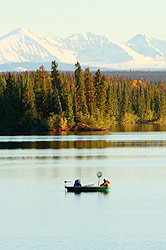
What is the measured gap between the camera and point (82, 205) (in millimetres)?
38906

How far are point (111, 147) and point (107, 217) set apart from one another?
158 ft

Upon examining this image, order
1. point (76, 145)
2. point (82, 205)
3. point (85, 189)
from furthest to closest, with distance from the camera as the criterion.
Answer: point (76, 145), point (85, 189), point (82, 205)

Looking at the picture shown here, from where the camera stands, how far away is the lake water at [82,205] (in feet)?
99.7

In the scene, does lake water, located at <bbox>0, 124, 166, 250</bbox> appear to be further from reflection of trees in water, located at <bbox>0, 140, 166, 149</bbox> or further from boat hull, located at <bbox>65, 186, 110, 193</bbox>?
reflection of trees in water, located at <bbox>0, 140, 166, 149</bbox>

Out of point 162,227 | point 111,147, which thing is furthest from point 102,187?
point 111,147

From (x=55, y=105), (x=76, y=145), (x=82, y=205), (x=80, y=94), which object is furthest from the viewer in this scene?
(x=80, y=94)

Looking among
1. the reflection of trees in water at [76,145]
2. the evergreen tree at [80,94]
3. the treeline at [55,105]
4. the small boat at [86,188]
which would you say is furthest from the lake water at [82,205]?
the evergreen tree at [80,94]

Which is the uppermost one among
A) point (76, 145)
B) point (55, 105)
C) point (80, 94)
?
point (80, 94)

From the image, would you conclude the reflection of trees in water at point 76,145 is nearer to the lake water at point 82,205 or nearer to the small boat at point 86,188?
the lake water at point 82,205

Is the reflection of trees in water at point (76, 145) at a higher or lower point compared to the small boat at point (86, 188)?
lower

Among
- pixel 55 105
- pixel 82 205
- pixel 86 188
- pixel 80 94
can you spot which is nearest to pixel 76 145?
pixel 86 188

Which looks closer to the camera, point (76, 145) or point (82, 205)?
point (82, 205)

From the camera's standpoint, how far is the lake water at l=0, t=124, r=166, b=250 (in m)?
30.4

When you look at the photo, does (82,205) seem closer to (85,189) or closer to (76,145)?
(85,189)
